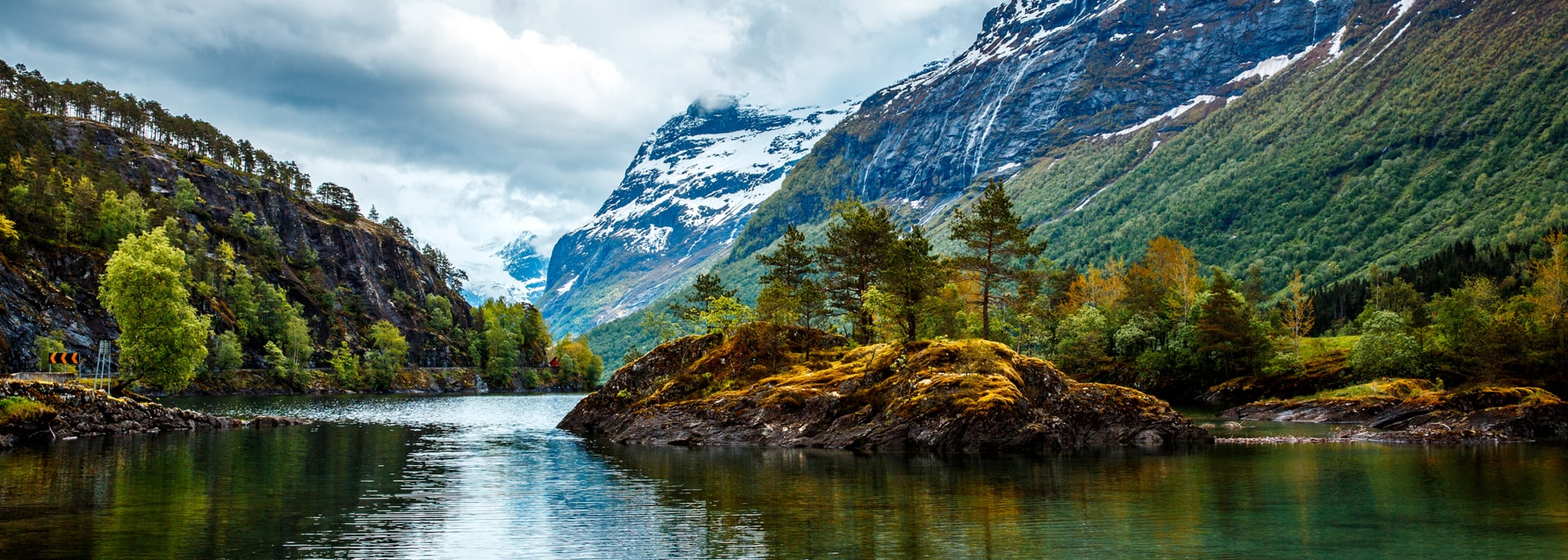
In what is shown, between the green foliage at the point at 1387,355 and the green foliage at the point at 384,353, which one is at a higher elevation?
the green foliage at the point at 384,353

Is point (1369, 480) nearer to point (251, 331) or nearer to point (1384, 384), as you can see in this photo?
point (1384, 384)

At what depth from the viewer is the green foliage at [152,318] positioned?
268 feet

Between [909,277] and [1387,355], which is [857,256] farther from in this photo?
[1387,355]

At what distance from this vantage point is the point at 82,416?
65875mm

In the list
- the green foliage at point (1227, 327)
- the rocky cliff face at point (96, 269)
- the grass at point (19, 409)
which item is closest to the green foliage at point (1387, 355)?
the green foliage at point (1227, 327)

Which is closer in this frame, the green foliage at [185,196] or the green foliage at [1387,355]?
the green foliage at [1387,355]

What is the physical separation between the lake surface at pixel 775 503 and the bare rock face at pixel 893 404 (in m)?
4.43

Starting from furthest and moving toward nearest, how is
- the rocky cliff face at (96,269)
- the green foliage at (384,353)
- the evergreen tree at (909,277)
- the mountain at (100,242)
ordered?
the green foliage at (384,353), the mountain at (100,242), the rocky cliff face at (96,269), the evergreen tree at (909,277)

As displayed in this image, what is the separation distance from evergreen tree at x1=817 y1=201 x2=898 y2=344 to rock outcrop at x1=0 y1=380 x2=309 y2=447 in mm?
54312

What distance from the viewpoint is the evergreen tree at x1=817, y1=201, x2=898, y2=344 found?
8375 centimetres

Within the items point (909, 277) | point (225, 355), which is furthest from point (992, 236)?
point (225, 355)

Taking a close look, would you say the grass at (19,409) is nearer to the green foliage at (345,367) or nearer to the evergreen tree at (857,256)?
the evergreen tree at (857,256)

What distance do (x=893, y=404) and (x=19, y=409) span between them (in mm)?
57678

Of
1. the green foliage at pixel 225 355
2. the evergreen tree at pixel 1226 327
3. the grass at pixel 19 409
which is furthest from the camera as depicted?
A: the green foliage at pixel 225 355
